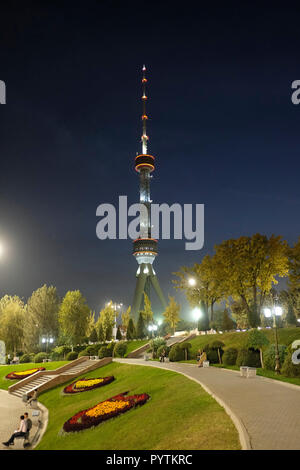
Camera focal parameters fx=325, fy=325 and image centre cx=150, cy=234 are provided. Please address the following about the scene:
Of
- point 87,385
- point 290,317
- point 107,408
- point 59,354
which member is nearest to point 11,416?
point 87,385

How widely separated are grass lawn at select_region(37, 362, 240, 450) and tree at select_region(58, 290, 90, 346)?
31325mm

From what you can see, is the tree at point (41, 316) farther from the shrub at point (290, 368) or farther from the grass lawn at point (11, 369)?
the shrub at point (290, 368)

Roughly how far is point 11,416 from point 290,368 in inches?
740

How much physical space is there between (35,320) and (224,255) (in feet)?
113

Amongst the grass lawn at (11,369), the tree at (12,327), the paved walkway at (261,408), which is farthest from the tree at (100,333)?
the paved walkway at (261,408)

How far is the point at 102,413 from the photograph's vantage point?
54.1ft

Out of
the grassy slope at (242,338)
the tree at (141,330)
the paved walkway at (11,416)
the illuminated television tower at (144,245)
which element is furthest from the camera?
the illuminated television tower at (144,245)

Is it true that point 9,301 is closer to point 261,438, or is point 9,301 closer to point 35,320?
point 35,320

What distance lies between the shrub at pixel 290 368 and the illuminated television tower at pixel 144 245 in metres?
88.1

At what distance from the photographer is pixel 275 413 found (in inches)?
450

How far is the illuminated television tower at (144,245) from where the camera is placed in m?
116

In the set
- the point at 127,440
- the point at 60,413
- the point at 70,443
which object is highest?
the point at 127,440

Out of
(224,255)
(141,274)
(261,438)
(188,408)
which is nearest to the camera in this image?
(261,438)
